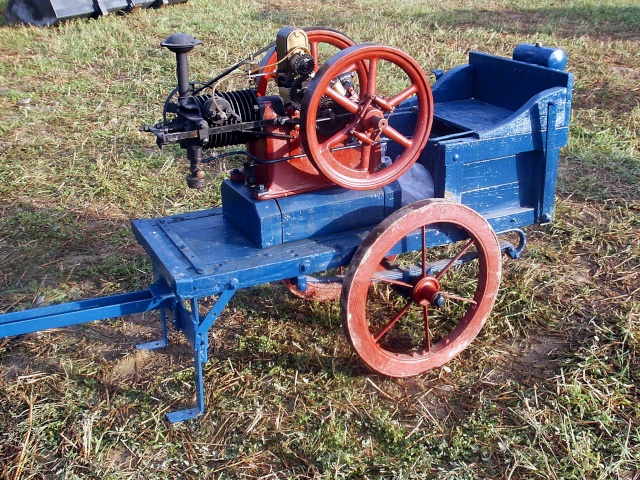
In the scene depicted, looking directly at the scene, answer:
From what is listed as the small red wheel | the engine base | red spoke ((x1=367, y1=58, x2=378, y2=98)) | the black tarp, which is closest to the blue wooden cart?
the engine base

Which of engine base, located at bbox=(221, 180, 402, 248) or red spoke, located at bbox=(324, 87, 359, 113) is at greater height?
red spoke, located at bbox=(324, 87, 359, 113)

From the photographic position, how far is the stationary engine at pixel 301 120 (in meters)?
2.85

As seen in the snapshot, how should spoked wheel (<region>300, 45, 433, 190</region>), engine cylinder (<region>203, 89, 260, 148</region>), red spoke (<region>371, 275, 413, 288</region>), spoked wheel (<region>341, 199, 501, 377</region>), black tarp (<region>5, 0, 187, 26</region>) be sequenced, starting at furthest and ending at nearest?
black tarp (<region>5, 0, 187, 26</region>), red spoke (<region>371, 275, 413, 288</region>), spoked wheel (<region>341, 199, 501, 377</region>), engine cylinder (<region>203, 89, 260, 148</region>), spoked wheel (<region>300, 45, 433, 190</region>)

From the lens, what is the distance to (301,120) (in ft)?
9.24

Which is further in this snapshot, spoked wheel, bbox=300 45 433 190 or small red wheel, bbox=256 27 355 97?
small red wheel, bbox=256 27 355 97

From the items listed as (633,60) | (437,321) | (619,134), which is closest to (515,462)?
(437,321)

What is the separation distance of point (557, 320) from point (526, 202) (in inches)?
28.9

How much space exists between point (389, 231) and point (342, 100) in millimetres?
593

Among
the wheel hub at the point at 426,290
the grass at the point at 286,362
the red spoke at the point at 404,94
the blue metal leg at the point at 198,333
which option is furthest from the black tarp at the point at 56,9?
the wheel hub at the point at 426,290

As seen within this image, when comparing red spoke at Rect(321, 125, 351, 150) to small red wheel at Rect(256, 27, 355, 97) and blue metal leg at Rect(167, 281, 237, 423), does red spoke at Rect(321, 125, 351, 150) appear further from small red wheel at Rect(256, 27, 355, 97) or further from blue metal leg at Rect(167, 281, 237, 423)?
blue metal leg at Rect(167, 281, 237, 423)

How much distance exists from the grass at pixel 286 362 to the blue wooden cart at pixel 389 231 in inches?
8.4

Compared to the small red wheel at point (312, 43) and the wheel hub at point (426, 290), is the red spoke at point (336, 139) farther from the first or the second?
the wheel hub at point (426, 290)

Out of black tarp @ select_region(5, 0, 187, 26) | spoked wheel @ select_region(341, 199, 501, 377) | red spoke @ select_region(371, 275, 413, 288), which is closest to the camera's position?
spoked wheel @ select_region(341, 199, 501, 377)

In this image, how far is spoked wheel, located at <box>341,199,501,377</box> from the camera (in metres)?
3.03
